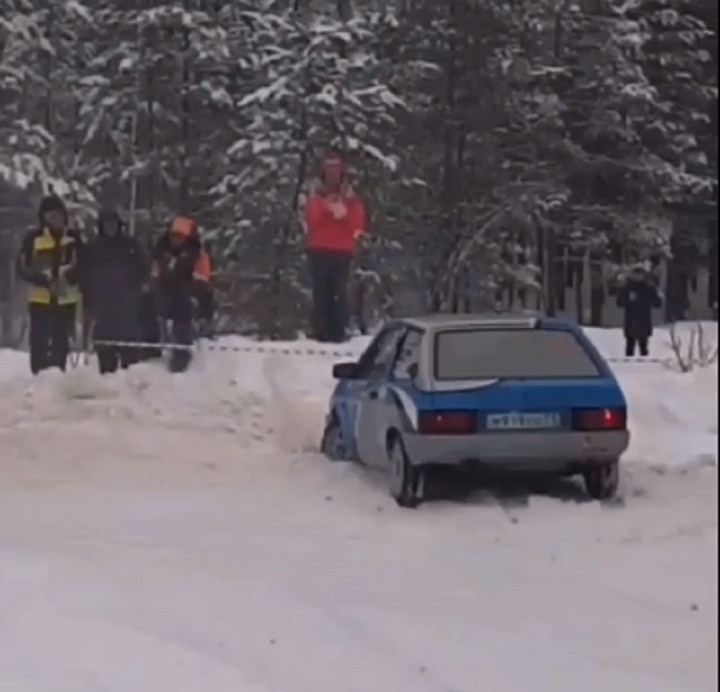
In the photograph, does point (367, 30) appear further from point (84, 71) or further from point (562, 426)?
point (562, 426)

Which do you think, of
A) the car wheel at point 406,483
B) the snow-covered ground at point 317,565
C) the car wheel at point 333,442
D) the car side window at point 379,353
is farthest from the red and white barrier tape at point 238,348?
the car wheel at point 406,483

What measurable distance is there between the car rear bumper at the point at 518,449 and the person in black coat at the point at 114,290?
3.50m

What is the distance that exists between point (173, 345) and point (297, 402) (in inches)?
38.1

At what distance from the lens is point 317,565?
19.6ft

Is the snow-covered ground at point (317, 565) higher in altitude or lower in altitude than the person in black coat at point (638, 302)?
lower

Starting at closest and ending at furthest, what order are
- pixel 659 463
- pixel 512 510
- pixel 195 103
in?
pixel 512 510
pixel 659 463
pixel 195 103

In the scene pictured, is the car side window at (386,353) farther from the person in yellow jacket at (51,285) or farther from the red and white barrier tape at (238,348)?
the person in yellow jacket at (51,285)

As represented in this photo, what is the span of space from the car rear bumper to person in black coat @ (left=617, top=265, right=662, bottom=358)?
0.56 m

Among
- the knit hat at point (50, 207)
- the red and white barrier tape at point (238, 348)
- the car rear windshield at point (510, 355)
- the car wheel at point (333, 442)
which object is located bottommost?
the car wheel at point (333, 442)

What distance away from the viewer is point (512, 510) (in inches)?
284

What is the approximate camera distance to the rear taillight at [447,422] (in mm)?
7348

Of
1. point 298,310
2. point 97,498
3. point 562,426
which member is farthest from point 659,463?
point 298,310

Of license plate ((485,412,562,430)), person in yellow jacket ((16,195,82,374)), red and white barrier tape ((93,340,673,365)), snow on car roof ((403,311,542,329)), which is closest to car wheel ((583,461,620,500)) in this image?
license plate ((485,412,562,430))

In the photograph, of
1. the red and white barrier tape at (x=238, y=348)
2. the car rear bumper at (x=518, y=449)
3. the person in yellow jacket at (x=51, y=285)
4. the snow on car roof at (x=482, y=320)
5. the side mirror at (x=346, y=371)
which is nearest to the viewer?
the car rear bumper at (x=518, y=449)
